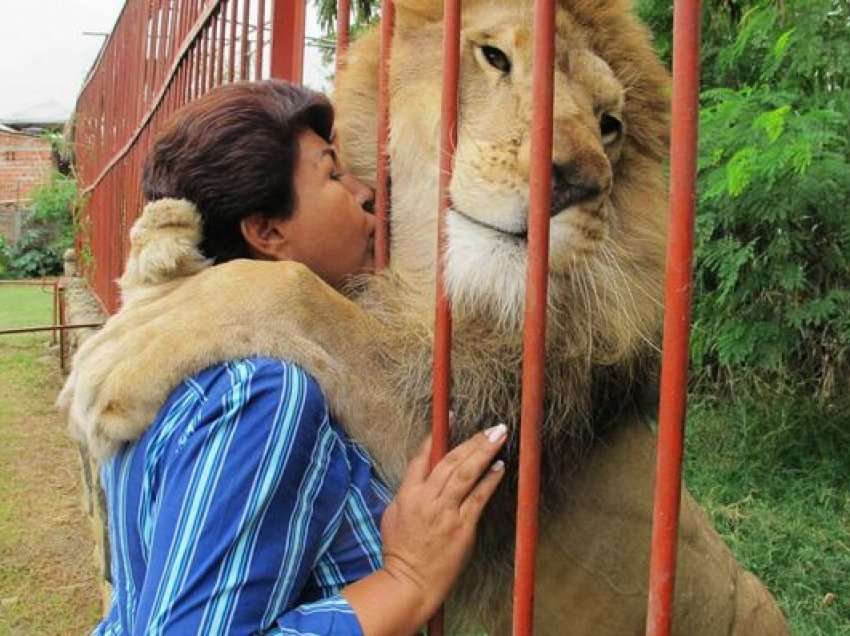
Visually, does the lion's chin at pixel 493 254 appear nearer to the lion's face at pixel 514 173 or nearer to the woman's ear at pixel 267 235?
the lion's face at pixel 514 173

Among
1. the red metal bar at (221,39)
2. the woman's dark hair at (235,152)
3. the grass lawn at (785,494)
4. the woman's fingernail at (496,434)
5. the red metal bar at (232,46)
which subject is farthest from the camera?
the grass lawn at (785,494)

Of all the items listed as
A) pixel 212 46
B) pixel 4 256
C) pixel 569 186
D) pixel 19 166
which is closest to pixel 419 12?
pixel 569 186

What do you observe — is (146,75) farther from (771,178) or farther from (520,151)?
(520,151)

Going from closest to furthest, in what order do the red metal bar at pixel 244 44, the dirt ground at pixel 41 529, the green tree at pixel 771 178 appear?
the red metal bar at pixel 244 44 → the green tree at pixel 771 178 → the dirt ground at pixel 41 529

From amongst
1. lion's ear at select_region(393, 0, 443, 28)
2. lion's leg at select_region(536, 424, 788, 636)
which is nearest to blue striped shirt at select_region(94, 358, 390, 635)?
lion's leg at select_region(536, 424, 788, 636)

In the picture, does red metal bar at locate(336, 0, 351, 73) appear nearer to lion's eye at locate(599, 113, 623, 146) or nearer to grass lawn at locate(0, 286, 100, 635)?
lion's eye at locate(599, 113, 623, 146)

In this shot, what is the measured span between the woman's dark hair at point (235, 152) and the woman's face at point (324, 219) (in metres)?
0.02

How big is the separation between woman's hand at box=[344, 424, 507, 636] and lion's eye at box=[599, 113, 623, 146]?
0.75m

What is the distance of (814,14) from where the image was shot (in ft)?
12.7

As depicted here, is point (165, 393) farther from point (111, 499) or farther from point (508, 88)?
point (508, 88)

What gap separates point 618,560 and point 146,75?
486 cm

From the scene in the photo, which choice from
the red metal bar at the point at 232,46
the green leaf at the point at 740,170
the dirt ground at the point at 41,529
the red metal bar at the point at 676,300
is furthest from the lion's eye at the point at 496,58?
the dirt ground at the point at 41,529

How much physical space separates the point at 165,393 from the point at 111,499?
9.5 inches

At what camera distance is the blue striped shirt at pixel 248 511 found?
1.23m
